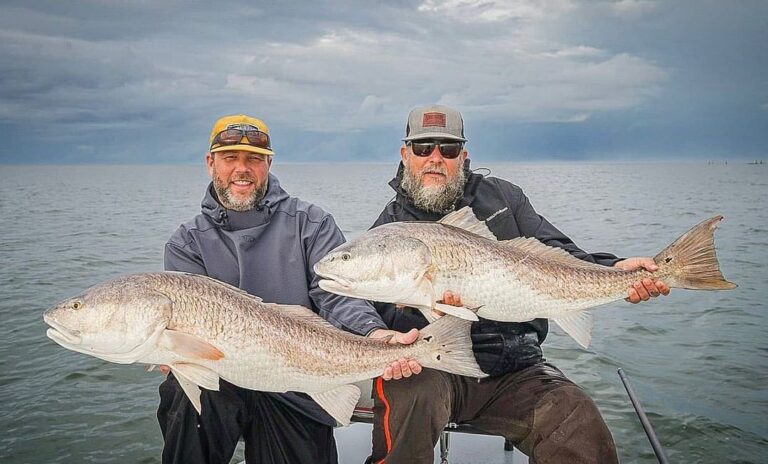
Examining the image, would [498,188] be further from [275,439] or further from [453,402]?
[275,439]

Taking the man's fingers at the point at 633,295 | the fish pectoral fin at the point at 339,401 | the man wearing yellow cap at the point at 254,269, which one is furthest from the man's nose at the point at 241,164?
the man's fingers at the point at 633,295

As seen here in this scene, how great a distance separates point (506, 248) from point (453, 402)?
1.18 metres

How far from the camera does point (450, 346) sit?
148 inches

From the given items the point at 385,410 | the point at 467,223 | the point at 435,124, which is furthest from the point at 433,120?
the point at 385,410

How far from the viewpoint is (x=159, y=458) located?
6.53 meters

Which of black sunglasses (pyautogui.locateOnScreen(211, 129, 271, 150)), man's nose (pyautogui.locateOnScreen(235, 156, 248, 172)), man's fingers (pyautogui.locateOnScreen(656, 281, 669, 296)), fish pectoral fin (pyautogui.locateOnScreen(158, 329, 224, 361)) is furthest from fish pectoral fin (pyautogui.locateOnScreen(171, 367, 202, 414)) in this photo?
man's fingers (pyautogui.locateOnScreen(656, 281, 669, 296))

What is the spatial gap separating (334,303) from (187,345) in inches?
52.5

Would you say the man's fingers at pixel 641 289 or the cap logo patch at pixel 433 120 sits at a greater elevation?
the cap logo patch at pixel 433 120

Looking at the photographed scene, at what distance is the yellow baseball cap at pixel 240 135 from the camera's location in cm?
475

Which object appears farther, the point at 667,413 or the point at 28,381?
the point at 28,381

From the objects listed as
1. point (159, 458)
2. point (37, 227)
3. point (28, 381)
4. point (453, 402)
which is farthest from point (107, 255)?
point (453, 402)

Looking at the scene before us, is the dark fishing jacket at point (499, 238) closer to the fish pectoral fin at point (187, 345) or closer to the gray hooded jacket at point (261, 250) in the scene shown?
the gray hooded jacket at point (261, 250)

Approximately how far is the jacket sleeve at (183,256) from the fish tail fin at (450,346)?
194cm

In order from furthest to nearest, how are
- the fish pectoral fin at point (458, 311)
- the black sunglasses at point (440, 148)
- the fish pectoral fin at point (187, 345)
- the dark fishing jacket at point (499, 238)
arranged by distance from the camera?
the black sunglasses at point (440, 148) → the dark fishing jacket at point (499, 238) → the fish pectoral fin at point (458, 311) → the fish pectoral fin at point (187, 345)
